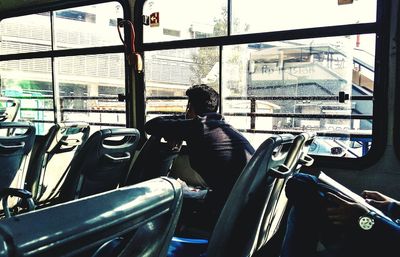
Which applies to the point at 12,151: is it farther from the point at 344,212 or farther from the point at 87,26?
the point at 344,212

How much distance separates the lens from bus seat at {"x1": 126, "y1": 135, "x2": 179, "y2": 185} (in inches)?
94.0

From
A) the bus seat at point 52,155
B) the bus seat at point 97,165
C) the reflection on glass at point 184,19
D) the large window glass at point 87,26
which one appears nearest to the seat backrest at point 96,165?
the bus seat at point 97,165

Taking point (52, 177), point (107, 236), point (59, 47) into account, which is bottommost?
point (52, 177)

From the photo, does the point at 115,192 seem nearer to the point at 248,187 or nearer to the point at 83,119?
the point at 248,187

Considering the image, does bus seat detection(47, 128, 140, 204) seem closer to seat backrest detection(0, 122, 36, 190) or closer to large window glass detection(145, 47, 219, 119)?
seat backrest detection(0, 122, 36, 190)

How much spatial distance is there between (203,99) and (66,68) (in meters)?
2.15

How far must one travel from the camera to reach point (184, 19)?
128 inches

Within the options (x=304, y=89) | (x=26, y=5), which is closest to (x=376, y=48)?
(x=304, y=89)

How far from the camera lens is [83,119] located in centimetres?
390

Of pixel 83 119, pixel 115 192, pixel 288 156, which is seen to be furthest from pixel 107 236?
pixel 83 119

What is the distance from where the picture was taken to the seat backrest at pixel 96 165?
2010 millimetres

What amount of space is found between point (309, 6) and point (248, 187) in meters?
1.91

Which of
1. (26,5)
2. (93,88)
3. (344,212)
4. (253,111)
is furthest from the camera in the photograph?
(26,5)

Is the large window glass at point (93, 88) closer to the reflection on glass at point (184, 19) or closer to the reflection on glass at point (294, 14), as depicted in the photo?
the reflection on glass at point (184, 19)
